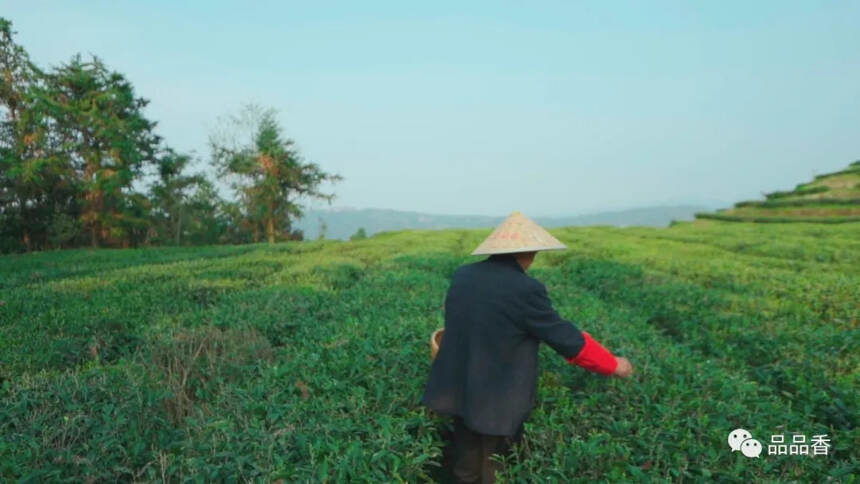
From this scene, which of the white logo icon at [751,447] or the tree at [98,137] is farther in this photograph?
the tree at [98,137]

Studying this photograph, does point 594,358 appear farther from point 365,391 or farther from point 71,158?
point 71,158

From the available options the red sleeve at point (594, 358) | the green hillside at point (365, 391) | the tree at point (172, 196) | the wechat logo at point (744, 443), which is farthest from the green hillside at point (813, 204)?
the tree at point (172, 196)

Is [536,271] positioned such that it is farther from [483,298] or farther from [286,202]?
[286,202]

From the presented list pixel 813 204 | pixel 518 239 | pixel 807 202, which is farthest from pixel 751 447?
pixel 807 202

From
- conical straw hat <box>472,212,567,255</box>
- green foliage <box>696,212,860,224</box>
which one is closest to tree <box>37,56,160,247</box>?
conical straw hat <box>472,212,567,255</box>

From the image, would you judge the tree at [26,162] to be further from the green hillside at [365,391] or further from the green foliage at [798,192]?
the green foliage at [798,192]

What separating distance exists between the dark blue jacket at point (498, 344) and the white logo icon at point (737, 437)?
1023 millimetres

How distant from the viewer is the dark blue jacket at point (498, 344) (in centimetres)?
283

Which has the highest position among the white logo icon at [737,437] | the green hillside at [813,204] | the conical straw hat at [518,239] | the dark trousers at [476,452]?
the green hillside at [813,204]

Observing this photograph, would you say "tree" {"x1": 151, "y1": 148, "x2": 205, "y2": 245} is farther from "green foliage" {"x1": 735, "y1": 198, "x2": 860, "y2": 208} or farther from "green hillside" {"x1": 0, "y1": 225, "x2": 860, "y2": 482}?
"green foliage" {"x1": 735, "y1": 198, "x2": 860, "y2": 208}

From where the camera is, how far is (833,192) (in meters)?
36.8

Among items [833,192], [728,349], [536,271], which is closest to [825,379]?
[728,349]

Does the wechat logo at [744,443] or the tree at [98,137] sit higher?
the tree at [98,137]

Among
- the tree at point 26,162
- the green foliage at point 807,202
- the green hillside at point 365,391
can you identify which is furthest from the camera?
the green foliage at point 807,202
